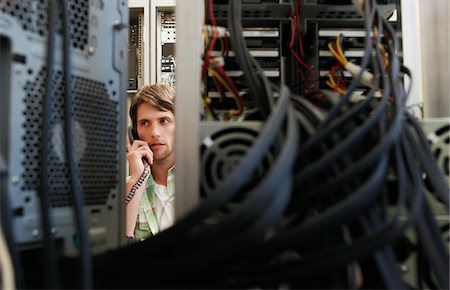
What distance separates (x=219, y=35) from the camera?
1.85 feet

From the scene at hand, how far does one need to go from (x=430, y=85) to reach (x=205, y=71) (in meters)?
0.35

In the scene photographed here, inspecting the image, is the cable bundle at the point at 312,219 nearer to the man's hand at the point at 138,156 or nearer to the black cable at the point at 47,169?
the black cable at the point at 47,169

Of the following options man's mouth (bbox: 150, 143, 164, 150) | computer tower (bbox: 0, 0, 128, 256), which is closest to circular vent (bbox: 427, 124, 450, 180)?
computer tower (bbox: 0, 0, 128, 256)

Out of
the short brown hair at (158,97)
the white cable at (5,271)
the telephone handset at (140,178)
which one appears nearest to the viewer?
the white cable at (5,271)

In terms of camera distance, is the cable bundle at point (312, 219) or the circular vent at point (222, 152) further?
the circular vent at point (222, 152)

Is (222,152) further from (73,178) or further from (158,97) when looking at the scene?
(158,97)

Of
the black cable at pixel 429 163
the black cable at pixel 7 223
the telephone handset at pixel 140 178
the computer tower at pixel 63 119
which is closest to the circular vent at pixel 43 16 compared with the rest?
the computer tower at pixel 63 119

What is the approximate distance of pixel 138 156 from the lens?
1.51 metres

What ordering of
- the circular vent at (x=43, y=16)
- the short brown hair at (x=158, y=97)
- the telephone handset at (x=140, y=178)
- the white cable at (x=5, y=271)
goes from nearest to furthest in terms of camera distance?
1. the white cable at (x=5, y=271)
2. the circular vent at (x=43, y=16)
3. the telephone handset at (x=140, y=178)
4. the short brown hair at (x=158, y=97)

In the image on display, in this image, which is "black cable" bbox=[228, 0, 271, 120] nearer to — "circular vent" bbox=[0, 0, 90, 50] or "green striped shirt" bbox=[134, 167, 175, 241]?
"circular vent" bbox=[0, 0, 90, 50]

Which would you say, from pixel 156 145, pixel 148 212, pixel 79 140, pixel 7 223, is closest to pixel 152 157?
pixel 156 145

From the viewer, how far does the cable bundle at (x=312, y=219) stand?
1.11 ft

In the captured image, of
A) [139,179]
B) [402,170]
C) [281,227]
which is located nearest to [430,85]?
[402,170]

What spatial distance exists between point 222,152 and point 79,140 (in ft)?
0.62
